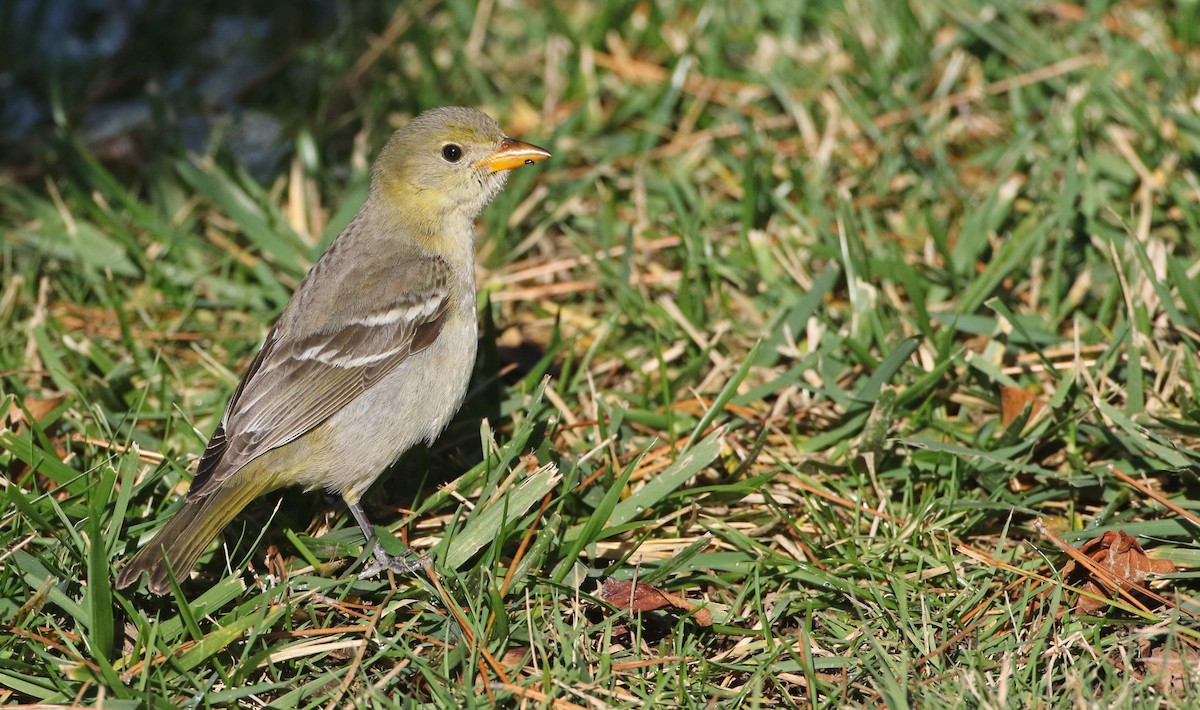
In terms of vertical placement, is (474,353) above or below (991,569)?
above

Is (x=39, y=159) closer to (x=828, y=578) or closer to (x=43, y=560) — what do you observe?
(x=43, y=560)

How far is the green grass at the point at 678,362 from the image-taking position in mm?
3902

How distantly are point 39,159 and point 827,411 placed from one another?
14.6ft

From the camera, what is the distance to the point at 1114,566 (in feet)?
13.2

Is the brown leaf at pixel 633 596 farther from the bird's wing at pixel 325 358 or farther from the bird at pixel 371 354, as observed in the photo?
the bird's wing at pixel 325 358

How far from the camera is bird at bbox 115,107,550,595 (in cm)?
430

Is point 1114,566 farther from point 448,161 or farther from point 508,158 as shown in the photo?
point 448,161

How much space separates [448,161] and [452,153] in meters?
0.04

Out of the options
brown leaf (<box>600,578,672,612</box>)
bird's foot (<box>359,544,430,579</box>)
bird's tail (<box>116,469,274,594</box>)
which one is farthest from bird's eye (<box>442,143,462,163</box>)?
brown leaf (<box>600,578,672,612</box>)

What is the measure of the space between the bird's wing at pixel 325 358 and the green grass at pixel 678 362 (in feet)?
1.16

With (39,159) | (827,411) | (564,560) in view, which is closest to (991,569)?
(827,411)

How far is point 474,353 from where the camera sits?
4812 mm

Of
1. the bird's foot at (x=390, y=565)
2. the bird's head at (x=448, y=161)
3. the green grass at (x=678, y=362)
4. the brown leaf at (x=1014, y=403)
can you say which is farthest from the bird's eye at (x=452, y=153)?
the brown leaf at (x=1014, y=403)

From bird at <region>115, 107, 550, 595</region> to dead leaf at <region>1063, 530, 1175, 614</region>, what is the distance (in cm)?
235
